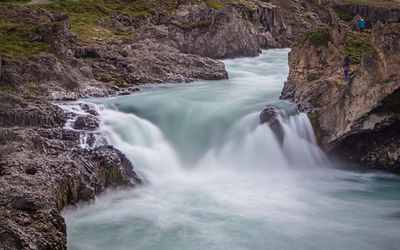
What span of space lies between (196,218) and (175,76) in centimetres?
2124

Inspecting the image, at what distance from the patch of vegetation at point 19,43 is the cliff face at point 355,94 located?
1967cm

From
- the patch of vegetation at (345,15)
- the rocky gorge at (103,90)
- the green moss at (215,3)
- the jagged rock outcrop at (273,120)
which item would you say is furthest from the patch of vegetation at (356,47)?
the patch of vegetation at (345,15)

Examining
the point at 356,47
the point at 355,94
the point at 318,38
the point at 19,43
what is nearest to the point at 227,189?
the point at 355,94

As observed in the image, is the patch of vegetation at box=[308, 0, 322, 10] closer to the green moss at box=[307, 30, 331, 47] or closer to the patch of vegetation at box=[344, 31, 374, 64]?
the patch of vegetation at box=[344, 31, 374, 64]

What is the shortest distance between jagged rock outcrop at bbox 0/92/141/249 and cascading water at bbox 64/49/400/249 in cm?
76

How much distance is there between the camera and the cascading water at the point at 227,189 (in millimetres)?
11125

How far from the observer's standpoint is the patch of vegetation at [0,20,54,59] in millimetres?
26933

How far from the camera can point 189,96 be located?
25.9 meters

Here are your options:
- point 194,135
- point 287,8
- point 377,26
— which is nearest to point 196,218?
point 194,135

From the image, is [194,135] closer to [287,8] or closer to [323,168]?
[323,168]

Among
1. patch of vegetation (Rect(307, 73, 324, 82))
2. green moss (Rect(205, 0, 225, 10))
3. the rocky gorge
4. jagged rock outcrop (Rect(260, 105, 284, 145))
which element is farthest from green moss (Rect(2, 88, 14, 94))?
green moss (Rect(205, 0, 225, 10))

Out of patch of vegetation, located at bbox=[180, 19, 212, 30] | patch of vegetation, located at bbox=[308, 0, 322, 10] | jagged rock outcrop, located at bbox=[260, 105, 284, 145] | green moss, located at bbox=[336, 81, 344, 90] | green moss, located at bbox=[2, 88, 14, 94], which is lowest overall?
jagged rock outcrop, located at bbox=[260, 105, 284, 145]

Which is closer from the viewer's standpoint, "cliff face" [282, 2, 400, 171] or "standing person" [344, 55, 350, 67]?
"cliff face" [282, 2, 400, 171]

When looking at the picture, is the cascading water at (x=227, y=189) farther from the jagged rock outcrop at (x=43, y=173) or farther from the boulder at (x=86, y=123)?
the jagged rock outcrop at (x=43, y=173)
